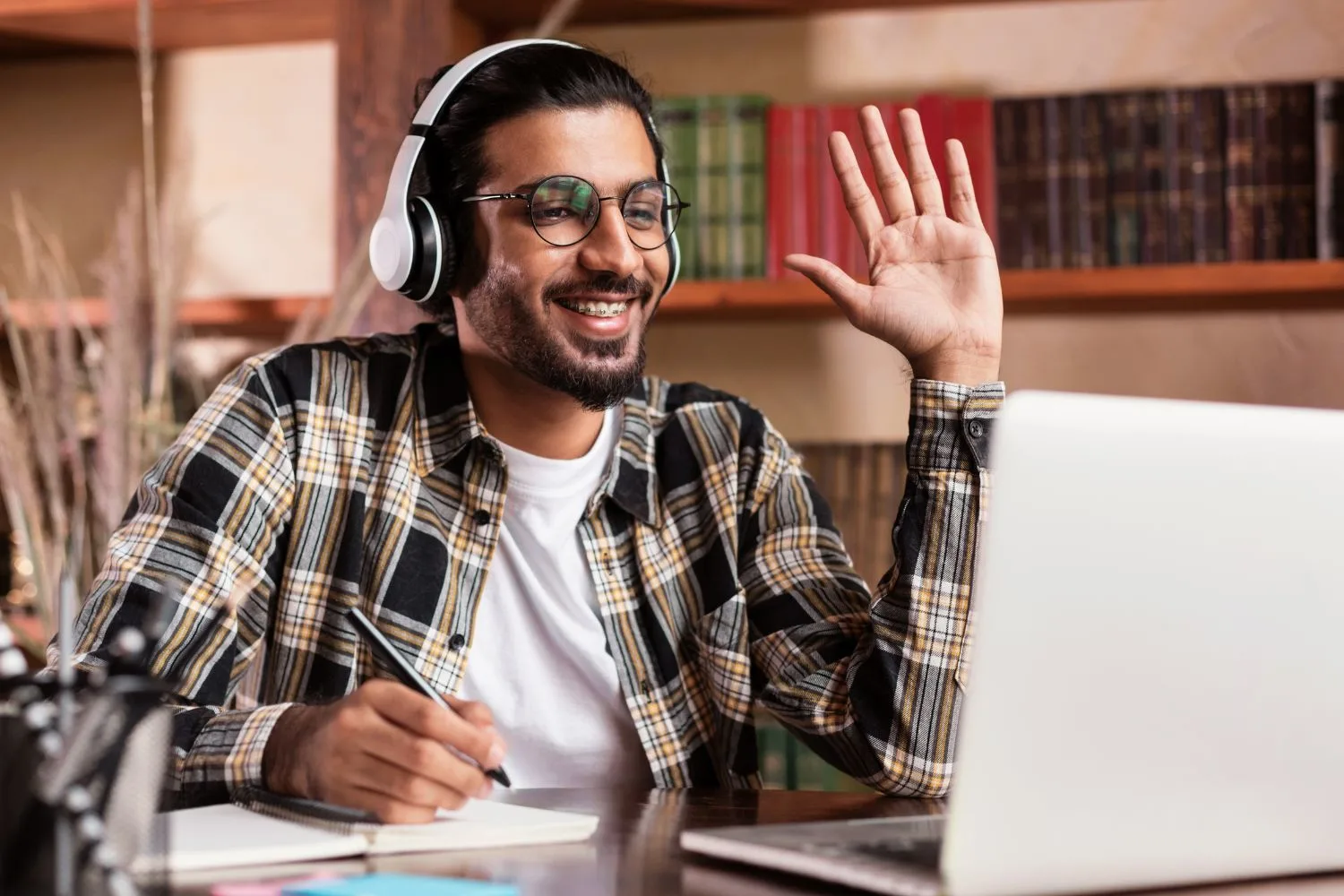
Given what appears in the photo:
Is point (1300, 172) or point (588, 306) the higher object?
point (1300, 172)

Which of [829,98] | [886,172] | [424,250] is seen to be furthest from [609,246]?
[829,98]

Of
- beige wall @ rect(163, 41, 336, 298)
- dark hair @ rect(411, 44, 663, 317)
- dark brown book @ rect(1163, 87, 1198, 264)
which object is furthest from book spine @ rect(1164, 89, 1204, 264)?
beige wall @ rect(163, 41, 336, 298)

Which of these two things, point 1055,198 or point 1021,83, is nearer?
point 1055,198

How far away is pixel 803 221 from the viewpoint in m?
2.33

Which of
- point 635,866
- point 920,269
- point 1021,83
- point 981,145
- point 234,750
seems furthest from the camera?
point 1021,83

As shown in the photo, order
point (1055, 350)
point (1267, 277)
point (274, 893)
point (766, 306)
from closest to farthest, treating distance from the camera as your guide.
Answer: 1. point (274, 893)
2. point (1267, 277)
3. point (766, 306)
4. point (1055, 350)

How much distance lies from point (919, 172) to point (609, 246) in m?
0.32

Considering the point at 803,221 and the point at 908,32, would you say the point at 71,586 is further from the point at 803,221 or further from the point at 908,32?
the point at 908,32

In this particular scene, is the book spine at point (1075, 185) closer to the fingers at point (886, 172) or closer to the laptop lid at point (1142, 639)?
the fingers at point (886, 172)

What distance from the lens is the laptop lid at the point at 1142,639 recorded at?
0.66m

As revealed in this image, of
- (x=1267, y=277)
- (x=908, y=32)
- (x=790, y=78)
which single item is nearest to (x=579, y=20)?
(x=790, y=78)

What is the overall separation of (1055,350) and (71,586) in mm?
2082

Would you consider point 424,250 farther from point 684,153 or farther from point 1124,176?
point 1124,176

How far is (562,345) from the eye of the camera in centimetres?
155
